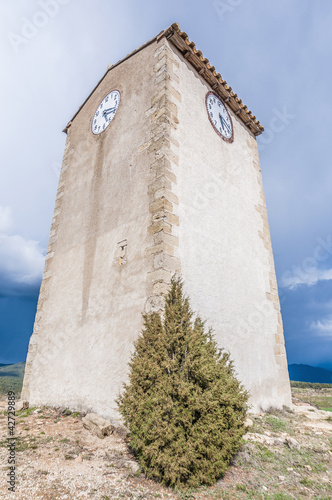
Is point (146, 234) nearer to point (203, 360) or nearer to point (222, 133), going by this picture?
point (203, 360)

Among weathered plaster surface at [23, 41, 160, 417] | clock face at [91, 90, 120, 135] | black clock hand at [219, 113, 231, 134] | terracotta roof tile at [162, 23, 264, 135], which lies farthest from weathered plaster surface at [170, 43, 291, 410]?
clock face at [91, 90, 120, 135]

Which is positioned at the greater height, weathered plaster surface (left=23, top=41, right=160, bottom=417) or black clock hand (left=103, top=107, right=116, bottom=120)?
black clock hand (left=103, top=107, right=116, bottom=120)

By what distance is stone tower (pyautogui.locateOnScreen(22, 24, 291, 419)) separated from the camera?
5391 millimetres

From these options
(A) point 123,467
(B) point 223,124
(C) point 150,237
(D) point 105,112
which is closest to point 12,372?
(D) point 105,112

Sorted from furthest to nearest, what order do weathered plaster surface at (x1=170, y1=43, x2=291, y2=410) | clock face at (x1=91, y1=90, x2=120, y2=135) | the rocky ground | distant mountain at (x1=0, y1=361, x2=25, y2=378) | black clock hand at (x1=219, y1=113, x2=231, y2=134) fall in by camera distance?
distant mountain at (x1=0, y1=361, x2=25, y2=378)
black clock hand at (x1=219, y1=113, x2=231, y2=134)
clock face at (x1=91, y1=90, x2=120, y2=135)
weathered plaster surface at (x1=170, y1=43, x2=291, y2=410)
the rocky ground

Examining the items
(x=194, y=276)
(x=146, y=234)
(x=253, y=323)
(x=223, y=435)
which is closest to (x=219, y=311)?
(x=194, y=276)

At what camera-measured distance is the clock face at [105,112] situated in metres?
7.94

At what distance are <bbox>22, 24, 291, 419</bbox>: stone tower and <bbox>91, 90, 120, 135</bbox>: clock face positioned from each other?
0.15 ft

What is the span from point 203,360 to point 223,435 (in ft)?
2.75

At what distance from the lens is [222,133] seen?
8203mm

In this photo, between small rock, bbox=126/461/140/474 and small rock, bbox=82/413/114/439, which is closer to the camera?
small rock, bbox=126/461/140/474

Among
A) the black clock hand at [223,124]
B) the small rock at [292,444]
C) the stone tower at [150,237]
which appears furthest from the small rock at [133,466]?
the black clock hand at [223,124]

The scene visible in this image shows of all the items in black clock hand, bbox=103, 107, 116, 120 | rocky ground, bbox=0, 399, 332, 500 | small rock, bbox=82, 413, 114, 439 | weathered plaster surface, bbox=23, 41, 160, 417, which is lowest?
rocky ground, bbox=0, 399, 332, 500

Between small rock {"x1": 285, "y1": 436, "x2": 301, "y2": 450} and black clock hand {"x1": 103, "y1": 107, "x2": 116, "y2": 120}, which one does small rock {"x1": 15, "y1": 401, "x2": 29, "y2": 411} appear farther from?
black clock hand {"x1": 103, "y1": 107, "x2": 116, "y2": 120}
